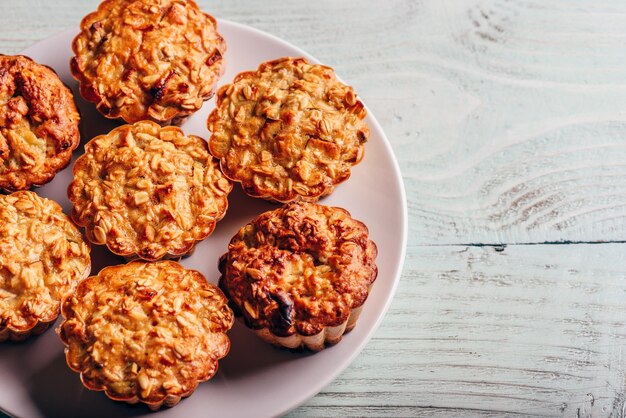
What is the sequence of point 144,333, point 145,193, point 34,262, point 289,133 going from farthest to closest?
point 289,133 → point 145,193 → point 34,262 → point 144,333

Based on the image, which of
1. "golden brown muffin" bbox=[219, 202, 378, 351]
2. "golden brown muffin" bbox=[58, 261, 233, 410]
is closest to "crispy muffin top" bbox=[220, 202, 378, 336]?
"golden brown muffin" bbox=[219, 202, 378, 351]

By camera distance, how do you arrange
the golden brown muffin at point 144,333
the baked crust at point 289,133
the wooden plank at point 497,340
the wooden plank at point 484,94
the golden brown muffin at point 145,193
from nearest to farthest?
the golden brown muffin at point 144,333, the golden brown muffin at point 145,193, the baked crust at point 289,133, the wooden plank at point 497,340, the wooden plank at point 484,94

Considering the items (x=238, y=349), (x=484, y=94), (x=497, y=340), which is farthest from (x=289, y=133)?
(x=497, y=340)

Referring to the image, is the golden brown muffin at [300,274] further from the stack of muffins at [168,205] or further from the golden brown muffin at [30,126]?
the golden brown muffin at [30,126]

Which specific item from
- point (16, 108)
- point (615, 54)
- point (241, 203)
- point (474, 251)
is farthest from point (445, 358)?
point (16, 108)

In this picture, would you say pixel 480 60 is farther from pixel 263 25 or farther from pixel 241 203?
pixel 241 203

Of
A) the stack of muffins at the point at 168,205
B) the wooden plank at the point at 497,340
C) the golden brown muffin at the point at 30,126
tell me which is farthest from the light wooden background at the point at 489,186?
the golden brown muffin at the point at 30,126

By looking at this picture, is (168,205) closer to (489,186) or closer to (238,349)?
(238,349)
